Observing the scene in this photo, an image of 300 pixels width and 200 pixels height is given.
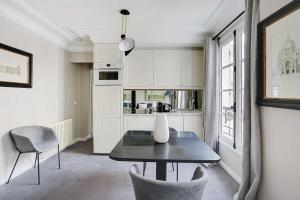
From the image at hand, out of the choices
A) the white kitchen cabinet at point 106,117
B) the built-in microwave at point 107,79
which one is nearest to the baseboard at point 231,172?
the white kitchen cabinet at point 106,117

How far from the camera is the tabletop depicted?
147cm

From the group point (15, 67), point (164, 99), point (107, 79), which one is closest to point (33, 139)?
point (15, 67)

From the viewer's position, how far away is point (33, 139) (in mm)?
3146

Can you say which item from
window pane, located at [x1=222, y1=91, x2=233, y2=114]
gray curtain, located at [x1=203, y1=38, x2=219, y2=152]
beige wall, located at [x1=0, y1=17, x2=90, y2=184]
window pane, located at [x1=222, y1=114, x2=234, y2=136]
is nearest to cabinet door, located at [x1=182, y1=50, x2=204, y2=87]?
gray curtain, located at [x1=203, y1=38, x2=219, y2=152]

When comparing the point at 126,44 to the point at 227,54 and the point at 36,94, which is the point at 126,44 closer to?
the point at 227,54

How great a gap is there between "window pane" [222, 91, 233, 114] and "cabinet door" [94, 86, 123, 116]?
6.71 feet

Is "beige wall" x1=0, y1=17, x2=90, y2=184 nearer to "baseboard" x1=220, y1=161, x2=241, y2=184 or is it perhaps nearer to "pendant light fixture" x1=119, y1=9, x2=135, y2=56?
"pendant light fixture" x1=119, y1=9, x2=135, y2=56

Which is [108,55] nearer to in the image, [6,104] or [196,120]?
[6,104]

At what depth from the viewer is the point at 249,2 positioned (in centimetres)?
193

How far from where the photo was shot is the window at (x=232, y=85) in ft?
9.45

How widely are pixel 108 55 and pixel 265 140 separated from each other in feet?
10.9

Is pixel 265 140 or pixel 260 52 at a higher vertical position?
pixel 260 52

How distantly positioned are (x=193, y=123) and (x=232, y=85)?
1302mm

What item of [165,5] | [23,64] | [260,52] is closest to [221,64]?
[165,5]
